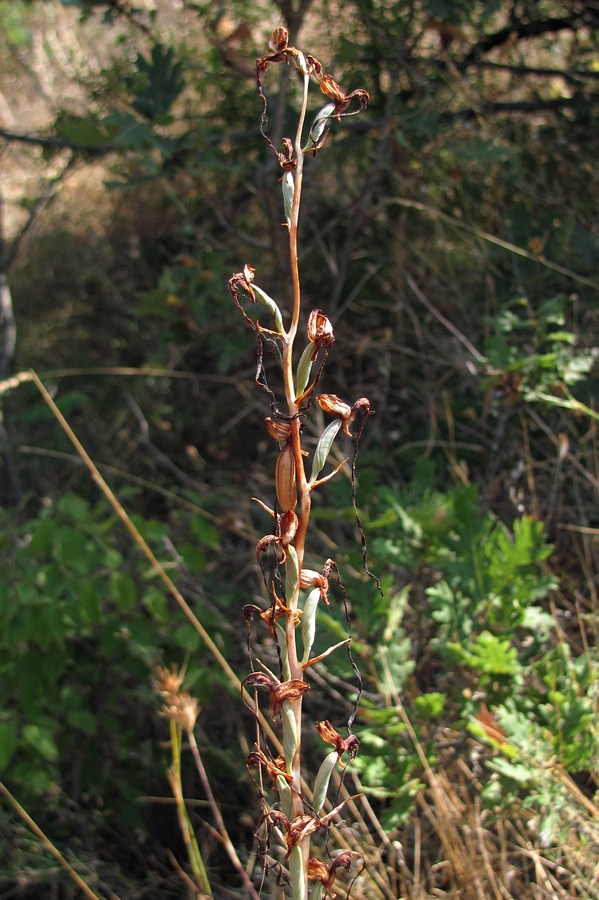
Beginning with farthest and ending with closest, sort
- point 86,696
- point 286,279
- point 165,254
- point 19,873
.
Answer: point 165,254
point 286,279
point 86,696
point 19,873

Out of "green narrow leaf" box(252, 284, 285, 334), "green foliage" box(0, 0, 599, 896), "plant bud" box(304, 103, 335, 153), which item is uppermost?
"plant bud" box(304, 103, 335, 153)

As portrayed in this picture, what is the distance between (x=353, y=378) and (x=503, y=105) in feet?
3.17

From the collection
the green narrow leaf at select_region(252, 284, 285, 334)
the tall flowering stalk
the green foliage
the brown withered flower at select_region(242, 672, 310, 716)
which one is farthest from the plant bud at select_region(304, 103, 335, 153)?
the green foliage

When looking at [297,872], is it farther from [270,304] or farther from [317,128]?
[317,128]

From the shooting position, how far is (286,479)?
79 centimetres

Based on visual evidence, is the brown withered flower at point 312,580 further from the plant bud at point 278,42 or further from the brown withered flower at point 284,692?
the plant bud at point 278,42

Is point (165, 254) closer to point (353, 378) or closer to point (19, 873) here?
point (353, 378)

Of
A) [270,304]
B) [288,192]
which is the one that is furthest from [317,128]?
[270,304]

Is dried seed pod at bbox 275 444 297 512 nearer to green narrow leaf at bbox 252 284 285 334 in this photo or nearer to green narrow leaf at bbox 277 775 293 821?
green narrow leaf at bbox 252 284 285 334

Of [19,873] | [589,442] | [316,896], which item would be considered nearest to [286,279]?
[589,442]

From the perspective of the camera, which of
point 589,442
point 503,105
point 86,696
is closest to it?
point 589,442

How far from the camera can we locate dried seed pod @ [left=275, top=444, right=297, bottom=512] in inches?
30.9

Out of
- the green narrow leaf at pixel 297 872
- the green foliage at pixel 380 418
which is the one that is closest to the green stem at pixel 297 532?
the green narrow leaf at pixel 297 872

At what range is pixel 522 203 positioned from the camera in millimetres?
2410
